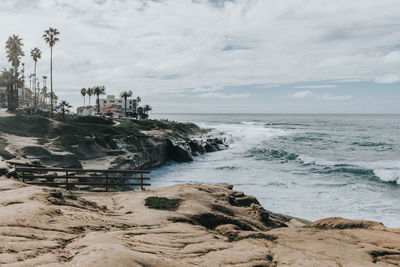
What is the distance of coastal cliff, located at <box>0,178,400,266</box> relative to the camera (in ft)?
20.5

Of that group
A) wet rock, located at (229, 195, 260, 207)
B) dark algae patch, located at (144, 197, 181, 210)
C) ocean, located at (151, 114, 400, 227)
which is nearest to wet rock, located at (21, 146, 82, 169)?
ocean, located at (151, 114, 400, 227)

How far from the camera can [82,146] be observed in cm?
3619

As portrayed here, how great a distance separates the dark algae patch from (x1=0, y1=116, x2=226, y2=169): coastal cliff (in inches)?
782

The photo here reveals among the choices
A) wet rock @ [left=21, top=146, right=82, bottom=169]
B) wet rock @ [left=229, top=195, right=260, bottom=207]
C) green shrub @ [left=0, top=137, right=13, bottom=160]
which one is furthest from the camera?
wet rock @ [left=21, top=146, right=82, bottom=169]

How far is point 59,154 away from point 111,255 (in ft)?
91.2

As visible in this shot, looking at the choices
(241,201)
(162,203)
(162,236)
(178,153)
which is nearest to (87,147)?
(178,153)

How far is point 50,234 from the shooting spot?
733cm

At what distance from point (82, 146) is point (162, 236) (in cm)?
3117

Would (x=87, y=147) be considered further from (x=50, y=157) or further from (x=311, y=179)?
(x=311, y=179)

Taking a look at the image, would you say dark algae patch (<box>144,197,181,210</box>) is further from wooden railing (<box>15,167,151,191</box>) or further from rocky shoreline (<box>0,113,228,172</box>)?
rocky shoreline (<box>0,113,228,172</box>)

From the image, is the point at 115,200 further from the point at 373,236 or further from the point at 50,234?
the point at 373,236

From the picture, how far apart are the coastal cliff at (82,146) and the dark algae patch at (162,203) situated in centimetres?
1987

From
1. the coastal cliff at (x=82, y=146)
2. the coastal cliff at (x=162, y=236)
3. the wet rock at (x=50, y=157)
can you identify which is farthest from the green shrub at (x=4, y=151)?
the coastal cliff at (x=162, y=236)

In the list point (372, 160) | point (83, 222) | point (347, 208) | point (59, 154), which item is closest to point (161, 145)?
point (59, 154)
